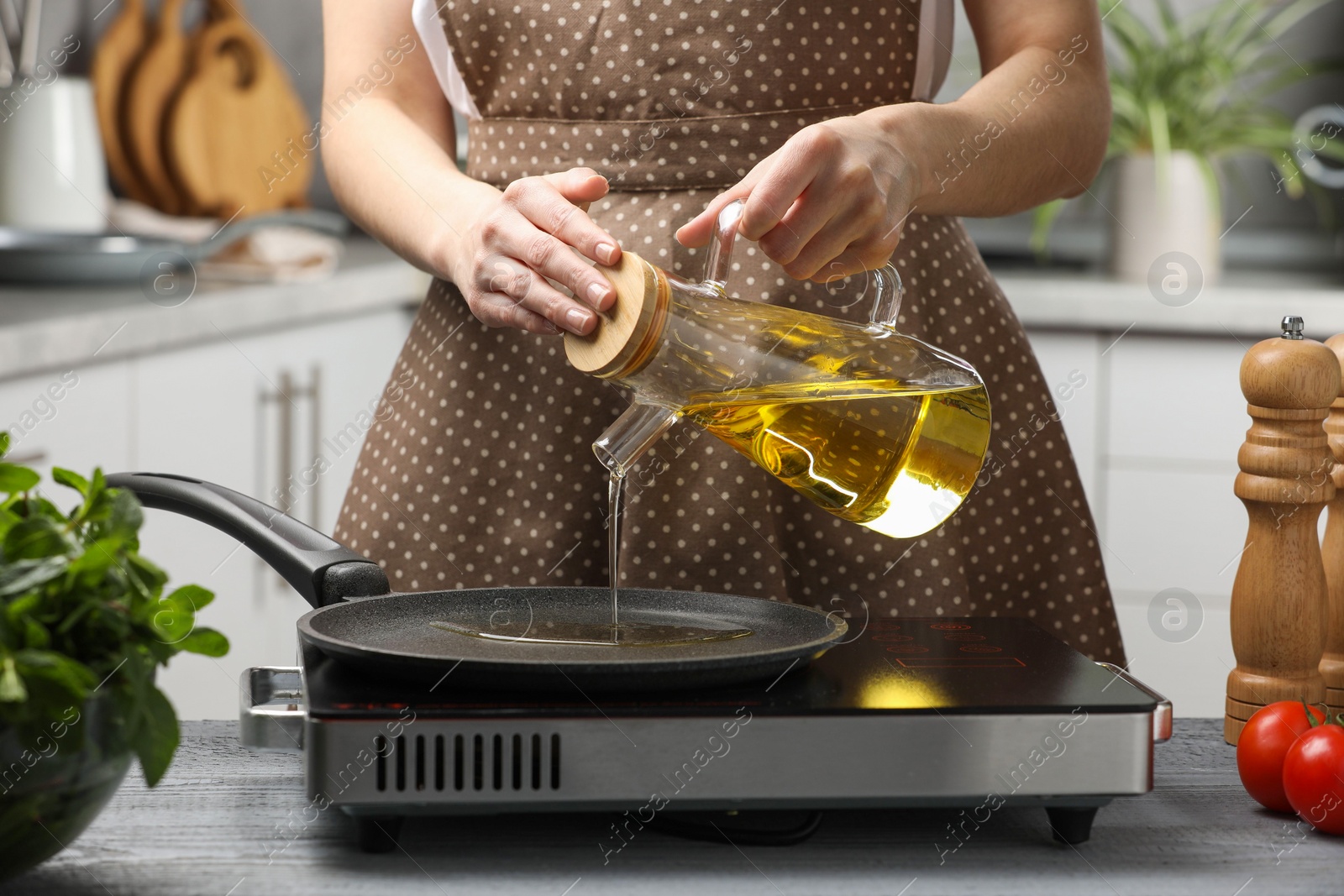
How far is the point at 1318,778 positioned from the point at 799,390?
27 cm

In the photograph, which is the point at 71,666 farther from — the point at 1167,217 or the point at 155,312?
the point at 1167,217

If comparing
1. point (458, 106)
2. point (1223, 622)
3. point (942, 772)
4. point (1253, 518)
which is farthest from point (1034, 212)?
point (942, 772)

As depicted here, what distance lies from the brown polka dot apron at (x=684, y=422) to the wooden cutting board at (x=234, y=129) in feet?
4.47

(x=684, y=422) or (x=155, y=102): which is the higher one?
(x=155, y=102)

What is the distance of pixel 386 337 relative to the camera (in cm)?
211

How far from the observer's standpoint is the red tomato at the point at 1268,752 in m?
A: 0.62

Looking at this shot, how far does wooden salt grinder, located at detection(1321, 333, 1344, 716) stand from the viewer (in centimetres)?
73

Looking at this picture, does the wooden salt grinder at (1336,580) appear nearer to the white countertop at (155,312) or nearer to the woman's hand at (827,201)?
the woman's hand at (827,201)

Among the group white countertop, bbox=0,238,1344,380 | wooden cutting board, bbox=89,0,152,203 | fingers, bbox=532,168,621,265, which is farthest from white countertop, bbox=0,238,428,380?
fingers, bbox=532,168,621,265

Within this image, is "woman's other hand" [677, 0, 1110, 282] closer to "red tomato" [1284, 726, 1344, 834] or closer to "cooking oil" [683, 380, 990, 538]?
"cooking oil" [683, 380, 990, 538]

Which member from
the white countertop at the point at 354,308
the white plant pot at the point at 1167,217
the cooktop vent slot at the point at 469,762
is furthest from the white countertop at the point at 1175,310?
the cooktop vent slot at the point at 469,762

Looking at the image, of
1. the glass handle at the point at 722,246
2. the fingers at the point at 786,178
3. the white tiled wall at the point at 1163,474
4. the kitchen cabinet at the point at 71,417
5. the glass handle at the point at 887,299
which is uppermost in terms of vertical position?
the fingers at the point at 786,178

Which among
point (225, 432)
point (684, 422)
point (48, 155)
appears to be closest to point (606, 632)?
point (684, 422)

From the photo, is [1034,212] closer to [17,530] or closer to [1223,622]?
[1223,622]
